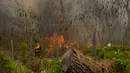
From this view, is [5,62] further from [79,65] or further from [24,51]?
[24,51]

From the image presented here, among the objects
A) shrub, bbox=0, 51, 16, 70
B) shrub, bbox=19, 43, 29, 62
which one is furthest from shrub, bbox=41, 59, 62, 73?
shrub, bbox=0, 51, 16, 70

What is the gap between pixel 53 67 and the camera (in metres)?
11.7

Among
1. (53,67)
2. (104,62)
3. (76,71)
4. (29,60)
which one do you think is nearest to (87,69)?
(76,71)

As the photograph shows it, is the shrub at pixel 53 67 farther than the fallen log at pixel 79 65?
Yes

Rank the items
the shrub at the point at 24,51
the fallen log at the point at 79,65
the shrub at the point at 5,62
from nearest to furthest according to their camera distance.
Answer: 1. the shrub at the point at 5,62
2. the fallen log at the point at 79,65
3. the shrub at the point at 24,51

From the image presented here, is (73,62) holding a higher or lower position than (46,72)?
higher

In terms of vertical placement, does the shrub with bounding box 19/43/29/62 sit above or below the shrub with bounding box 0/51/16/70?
below

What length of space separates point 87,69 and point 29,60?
4656mm

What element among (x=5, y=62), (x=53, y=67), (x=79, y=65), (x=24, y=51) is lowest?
(x=53, y=67)

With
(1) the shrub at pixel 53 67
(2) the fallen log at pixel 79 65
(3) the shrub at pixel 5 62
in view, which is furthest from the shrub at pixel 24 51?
(3) the shrub at pixel 5 62

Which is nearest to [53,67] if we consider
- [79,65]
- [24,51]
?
[79,65]

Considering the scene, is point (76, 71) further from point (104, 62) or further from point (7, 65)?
point (7, 65)

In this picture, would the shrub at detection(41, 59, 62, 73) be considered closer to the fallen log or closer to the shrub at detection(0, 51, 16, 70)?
the fallen log

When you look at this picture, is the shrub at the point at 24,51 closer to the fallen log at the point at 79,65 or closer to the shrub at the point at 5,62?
the fallen log at the point at 79,65
